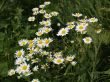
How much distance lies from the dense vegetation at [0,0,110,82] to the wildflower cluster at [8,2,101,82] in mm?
81

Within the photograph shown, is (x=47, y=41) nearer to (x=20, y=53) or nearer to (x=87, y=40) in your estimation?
(x=20, y=53)

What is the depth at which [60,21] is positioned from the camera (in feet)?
10.0

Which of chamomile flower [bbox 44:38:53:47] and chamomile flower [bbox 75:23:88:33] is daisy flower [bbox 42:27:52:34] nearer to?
chamomile flower [bbox 44:38:53:47]

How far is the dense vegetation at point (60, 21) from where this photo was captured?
255 cm

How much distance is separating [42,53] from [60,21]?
19.1 inches

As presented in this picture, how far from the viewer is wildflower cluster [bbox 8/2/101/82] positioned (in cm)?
259

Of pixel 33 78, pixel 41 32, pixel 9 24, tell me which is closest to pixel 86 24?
pixel 41 32

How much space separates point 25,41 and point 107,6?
763 millimetres

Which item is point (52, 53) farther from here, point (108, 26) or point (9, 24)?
point (9, 24)

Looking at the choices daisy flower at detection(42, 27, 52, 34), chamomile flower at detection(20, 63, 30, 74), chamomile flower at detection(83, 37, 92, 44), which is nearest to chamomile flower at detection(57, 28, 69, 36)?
daisy flower at detection(42, 27, 52, 34)

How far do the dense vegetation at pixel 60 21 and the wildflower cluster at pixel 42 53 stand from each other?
81mm

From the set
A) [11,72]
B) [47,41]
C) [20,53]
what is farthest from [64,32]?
[11,72]

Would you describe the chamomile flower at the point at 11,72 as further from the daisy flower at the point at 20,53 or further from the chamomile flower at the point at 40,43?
the chamomile flower at the point at 40,43

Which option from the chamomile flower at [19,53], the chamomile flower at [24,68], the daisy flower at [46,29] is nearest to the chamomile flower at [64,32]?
the daisy flower at [46,29]
